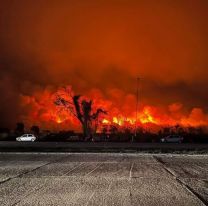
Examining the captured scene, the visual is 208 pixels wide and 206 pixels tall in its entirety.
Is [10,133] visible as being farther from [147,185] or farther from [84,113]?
[147,185]

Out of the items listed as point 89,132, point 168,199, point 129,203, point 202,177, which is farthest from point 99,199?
point 89,132

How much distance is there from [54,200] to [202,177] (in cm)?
946

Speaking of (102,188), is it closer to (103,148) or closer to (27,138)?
(103,148)

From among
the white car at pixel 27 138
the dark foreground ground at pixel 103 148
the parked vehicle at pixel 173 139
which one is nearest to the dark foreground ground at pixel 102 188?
the dark foreground ground at pixel 103 148

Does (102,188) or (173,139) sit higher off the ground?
(173,139)

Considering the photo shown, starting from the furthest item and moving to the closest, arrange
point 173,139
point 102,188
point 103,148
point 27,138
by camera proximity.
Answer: point 173,139, point 27,138, point 103,148, point 102,188

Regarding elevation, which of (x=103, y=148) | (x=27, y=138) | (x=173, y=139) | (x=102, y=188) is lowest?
(x=102, y=188)

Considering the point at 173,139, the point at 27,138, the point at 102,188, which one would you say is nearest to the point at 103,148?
the point at 102,188

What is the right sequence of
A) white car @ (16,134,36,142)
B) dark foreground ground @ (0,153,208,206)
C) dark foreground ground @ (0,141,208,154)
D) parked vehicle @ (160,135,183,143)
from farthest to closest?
white car @ (16,134,36,142), parked vehicle @ (160,135,183,143), dark foreground ground @ (0,141,208,154), dark foreground ground @ (0,153,208,206)

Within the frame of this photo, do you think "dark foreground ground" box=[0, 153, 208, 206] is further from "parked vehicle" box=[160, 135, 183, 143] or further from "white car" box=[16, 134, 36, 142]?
"white car" box=[16, 134, 36, 142]

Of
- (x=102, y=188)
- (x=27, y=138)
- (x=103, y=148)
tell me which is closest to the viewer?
(x=102, y=188)

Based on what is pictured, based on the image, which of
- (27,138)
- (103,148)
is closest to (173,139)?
(27,138)

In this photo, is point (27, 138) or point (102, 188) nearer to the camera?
point (102, 188)

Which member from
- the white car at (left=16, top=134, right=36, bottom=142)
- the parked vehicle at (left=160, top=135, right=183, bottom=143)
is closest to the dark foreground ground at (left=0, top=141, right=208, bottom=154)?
the parked vehicle at (left=160, top=135, right=183, bottom=143)
